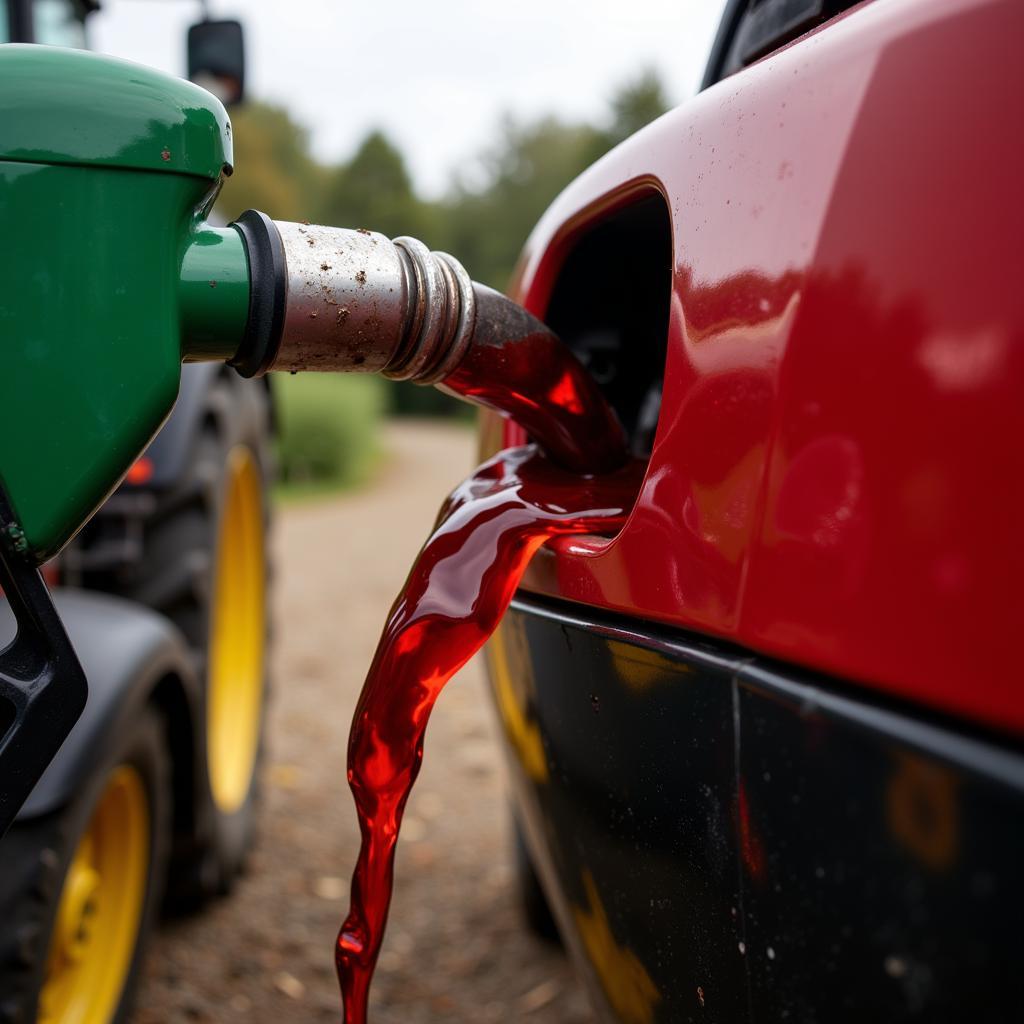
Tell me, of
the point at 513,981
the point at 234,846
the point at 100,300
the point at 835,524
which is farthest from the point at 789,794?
the point at 234,846

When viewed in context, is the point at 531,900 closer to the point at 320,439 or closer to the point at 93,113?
the point at 93,113

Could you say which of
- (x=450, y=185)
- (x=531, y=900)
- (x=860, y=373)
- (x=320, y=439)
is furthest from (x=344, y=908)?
(x=450, y=185)

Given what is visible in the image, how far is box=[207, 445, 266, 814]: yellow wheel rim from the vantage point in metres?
2.63

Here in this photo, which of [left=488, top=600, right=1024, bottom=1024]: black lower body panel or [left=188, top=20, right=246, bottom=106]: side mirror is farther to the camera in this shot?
[left=188, top=20, right=246, bottom=106]: side mirror

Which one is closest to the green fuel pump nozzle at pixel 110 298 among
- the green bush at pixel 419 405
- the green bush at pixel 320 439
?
the green bush at pixel 320 439

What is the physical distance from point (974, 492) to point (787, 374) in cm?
16

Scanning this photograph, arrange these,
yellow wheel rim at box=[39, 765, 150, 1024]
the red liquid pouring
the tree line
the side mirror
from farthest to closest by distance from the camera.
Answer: the tree line
the side mirror
yellow wheel rim at box=[39, 765, 150, 1024]
the red liquid pouring

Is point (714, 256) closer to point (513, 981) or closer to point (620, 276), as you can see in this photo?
point (620, 276)

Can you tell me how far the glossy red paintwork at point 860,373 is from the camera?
543mm

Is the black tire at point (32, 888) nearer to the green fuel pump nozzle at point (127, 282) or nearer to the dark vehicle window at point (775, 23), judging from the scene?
the green fuel pump nozzle at point (127, 282)

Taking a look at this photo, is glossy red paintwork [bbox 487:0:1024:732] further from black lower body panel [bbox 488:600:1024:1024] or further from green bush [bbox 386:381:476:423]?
green bush [bbox 386:381:476:423]

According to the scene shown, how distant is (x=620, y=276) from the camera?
1.25 m

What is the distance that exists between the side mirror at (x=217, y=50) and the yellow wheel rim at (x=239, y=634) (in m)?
0.89

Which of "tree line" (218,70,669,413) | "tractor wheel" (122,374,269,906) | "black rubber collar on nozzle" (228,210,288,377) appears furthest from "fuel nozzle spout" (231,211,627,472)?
"tree line" (218,70,669,413)
